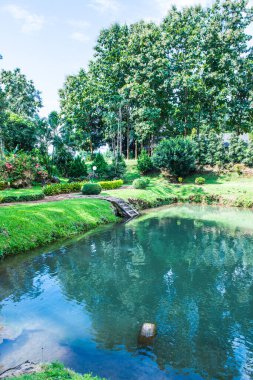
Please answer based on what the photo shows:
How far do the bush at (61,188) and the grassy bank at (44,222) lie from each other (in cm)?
459

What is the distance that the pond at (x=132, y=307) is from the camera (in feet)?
21.4

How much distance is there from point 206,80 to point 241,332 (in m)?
45.9

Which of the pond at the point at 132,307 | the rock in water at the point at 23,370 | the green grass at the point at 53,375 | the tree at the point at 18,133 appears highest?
the tree at the point at 18,133

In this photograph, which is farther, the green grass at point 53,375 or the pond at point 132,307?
the pond at point 132,307

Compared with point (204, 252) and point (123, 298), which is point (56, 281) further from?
point (204, 252)

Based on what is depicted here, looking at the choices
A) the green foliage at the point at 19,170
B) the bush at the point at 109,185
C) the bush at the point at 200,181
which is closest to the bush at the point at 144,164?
the bush at the point at 200,181

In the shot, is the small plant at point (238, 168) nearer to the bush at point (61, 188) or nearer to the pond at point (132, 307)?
the bush at point (61, 188)

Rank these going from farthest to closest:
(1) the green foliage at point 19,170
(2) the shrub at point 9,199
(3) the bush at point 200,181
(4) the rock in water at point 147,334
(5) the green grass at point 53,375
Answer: (3) the bush at point 200,181, (1) the green foliage at point 19,170, (2) the shrub at point 9,199, (4) the rock in water at point 147,334, (5) the green grass at point 53,375

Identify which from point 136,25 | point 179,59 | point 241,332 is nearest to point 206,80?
point 179,59

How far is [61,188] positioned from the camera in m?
26.7

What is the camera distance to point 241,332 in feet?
25.5

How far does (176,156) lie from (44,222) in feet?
78.5

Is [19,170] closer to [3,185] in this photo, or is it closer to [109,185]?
[3,185]

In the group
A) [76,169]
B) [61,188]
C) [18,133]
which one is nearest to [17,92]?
[18,133]
